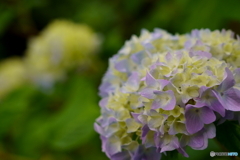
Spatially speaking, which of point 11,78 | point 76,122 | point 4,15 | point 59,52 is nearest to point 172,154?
point 76,122

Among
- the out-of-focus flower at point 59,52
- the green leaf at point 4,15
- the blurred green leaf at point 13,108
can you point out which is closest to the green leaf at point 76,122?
the blurred green leaf at point 13,108

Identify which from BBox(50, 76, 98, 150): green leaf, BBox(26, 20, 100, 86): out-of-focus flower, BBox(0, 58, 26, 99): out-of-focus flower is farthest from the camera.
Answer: BBox(0, 58, 26, 99): out-of-focus flower

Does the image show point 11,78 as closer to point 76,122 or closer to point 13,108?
point 13,108

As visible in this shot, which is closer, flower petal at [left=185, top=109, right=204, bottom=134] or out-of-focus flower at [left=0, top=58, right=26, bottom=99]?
flower petal at [left=185, top=109, right=204, bottom=134]

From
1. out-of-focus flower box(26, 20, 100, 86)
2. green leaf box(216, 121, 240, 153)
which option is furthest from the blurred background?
green leaf box(216, 121, 240, 153)

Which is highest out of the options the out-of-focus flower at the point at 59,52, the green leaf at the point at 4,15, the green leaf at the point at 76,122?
the green leaf at the point at 4,15

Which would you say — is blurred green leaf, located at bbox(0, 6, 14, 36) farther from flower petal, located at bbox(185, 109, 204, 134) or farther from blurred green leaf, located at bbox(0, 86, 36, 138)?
flower petal, located at bbox(185, 109, 204, 134)

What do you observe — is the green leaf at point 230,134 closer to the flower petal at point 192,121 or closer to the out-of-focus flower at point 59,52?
the flower petal at point 192,121
